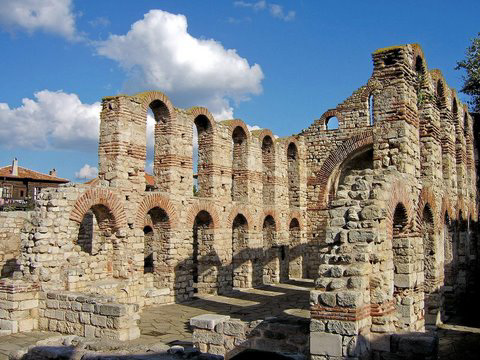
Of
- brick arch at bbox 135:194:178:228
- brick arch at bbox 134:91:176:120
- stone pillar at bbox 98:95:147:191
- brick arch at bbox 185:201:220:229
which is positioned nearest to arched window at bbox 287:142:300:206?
brick arch at bbox 185:201:220:229

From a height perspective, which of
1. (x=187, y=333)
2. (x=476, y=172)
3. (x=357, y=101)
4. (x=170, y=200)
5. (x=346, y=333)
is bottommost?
(x=187, y=333)

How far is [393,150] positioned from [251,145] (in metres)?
9.03

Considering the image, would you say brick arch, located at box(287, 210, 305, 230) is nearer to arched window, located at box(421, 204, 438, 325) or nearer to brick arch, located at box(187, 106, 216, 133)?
brick arch, located at box(187, 106, 216, 133)

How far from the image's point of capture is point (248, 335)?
8.27 m

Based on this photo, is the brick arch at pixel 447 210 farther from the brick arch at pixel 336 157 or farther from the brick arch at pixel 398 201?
the brick arch at pixel 336 157

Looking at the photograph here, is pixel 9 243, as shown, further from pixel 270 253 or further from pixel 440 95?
pixel 440 95

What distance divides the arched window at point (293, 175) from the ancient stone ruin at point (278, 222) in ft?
0.22

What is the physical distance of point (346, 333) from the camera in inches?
269

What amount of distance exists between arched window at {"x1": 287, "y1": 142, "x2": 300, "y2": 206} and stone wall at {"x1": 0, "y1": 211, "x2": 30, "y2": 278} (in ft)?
36.1

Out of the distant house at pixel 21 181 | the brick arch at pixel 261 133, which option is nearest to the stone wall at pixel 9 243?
the brick arch at pixel 261 133

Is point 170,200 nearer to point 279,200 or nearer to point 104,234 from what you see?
point 104,234

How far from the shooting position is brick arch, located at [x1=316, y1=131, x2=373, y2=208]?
20.0 metres

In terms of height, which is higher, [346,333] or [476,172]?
[476,172]

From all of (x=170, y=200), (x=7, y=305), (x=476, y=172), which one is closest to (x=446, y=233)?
(x=476, y=172)
